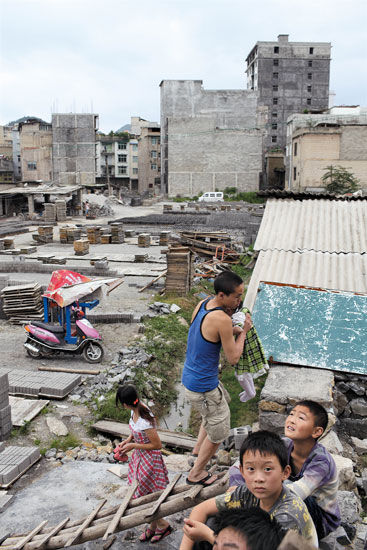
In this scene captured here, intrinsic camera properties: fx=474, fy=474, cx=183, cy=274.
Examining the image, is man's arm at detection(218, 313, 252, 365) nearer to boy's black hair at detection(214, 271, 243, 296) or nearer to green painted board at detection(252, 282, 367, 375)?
boy's black hair at detection(214, 271, 243, 296)

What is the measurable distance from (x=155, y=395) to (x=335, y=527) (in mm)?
5533

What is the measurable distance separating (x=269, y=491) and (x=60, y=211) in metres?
35.1

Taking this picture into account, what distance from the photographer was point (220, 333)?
A: 395 cm

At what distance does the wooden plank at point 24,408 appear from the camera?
22.5 feet

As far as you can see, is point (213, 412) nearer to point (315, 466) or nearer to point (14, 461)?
point (315, 466)

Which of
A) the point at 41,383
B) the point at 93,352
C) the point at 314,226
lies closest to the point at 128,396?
the point at 41,383

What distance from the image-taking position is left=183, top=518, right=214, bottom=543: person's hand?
2764mm

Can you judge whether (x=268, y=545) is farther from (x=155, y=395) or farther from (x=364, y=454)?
(x=155, y=395)

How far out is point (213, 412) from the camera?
4242mm

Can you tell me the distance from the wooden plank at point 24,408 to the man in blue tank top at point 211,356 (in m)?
3.57

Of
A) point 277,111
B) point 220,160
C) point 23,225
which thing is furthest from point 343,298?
point 277,111

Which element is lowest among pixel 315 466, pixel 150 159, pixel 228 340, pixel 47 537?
pixel 47 537

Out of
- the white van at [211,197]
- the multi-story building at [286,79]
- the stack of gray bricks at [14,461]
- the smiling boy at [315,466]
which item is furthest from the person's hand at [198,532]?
the multi-story building at [286,79]

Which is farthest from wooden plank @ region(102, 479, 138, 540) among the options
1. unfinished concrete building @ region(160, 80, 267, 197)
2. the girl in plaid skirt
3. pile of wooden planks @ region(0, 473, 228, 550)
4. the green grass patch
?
unfinished concrete building @ region(160, 80, 267, 197)
